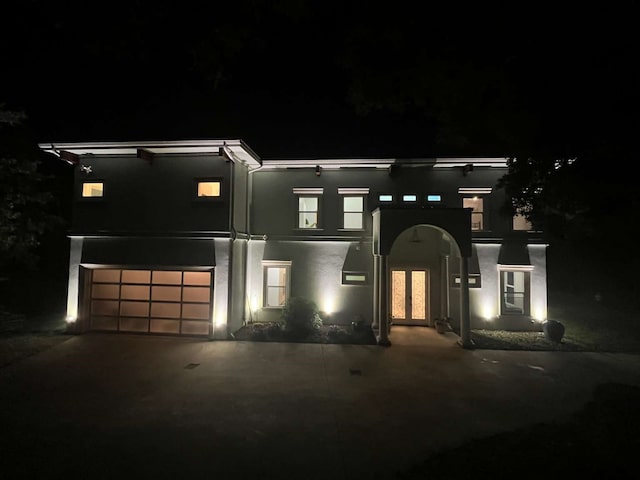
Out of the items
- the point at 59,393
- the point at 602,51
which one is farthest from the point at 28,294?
the point at 602,51

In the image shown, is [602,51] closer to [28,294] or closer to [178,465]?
[178,465]

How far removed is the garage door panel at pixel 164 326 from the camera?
11.9 meters

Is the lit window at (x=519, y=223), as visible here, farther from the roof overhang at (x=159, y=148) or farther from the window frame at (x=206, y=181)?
the window frame at (x=206, y=181)

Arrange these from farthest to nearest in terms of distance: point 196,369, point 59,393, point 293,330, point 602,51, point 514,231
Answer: point 514,231 < point 293,330 < point 196,369 < point 59,393 < point 602,51

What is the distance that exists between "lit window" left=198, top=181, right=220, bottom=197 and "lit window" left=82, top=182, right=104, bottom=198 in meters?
3.54

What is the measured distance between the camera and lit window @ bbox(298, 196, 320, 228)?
44.8ft

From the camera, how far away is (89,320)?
12.1 metres

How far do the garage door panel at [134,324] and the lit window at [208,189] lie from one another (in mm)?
4770

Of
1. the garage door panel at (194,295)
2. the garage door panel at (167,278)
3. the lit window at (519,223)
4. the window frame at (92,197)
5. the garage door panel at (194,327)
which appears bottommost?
the garage door panel at (194,327)

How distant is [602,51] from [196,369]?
33.2 ft

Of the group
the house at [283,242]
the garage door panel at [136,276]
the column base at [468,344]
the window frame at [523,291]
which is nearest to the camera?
the column base at [468,344]

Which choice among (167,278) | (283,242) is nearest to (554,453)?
(283,242)

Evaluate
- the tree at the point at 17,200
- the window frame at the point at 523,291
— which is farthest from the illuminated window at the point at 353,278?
the tree at the point at 17,200

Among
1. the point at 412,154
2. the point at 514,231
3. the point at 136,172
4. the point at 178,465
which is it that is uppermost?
the point at 412,154
